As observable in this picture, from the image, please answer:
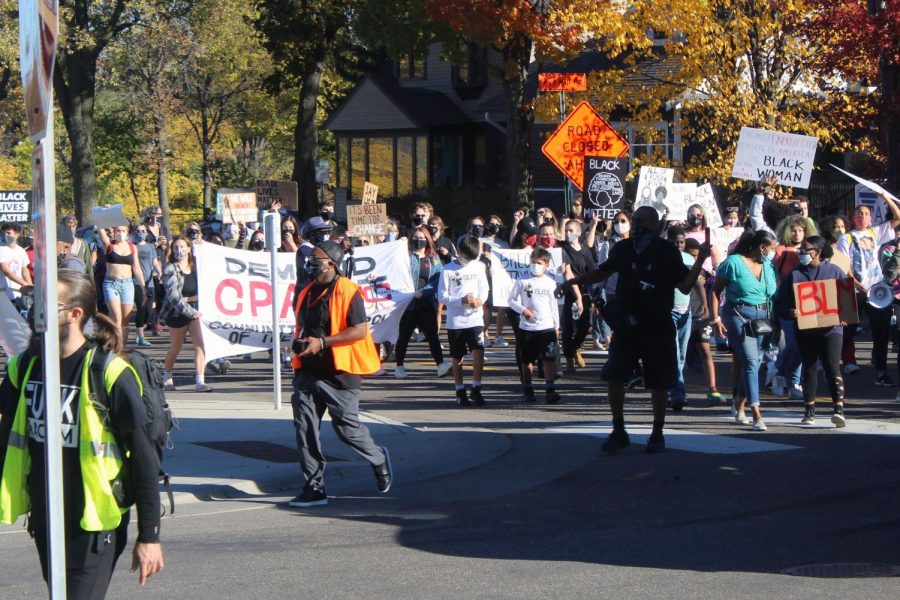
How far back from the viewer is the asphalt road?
21.4 ft

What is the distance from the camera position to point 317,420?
8742mm

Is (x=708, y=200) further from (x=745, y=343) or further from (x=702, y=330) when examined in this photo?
(x=745, y=343)

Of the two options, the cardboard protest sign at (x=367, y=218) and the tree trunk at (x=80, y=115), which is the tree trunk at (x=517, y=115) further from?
the tree trunk at (x=80, y=115)

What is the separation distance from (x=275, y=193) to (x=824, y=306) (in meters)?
21.1

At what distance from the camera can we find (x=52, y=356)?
3.54m

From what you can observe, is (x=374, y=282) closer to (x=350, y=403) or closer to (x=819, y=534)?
(x=350, y=403)

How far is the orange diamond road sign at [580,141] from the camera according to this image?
20688 millimetres

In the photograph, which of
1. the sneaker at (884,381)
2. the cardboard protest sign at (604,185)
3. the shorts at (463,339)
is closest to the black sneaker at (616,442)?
the shorts at (463,339)

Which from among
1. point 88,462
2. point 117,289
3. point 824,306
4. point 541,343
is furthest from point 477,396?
point 88,462

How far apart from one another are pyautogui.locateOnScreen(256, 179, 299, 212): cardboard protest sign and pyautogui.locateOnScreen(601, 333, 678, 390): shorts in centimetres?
2119

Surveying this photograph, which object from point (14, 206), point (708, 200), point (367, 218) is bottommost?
point (367, 218)

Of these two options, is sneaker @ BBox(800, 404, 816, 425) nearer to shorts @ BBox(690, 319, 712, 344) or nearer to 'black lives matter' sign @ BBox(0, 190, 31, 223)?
shorts @ BBox(690, 319, 712, 344)

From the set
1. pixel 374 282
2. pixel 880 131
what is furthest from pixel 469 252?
pixel 880 131

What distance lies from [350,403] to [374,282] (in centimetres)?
745
